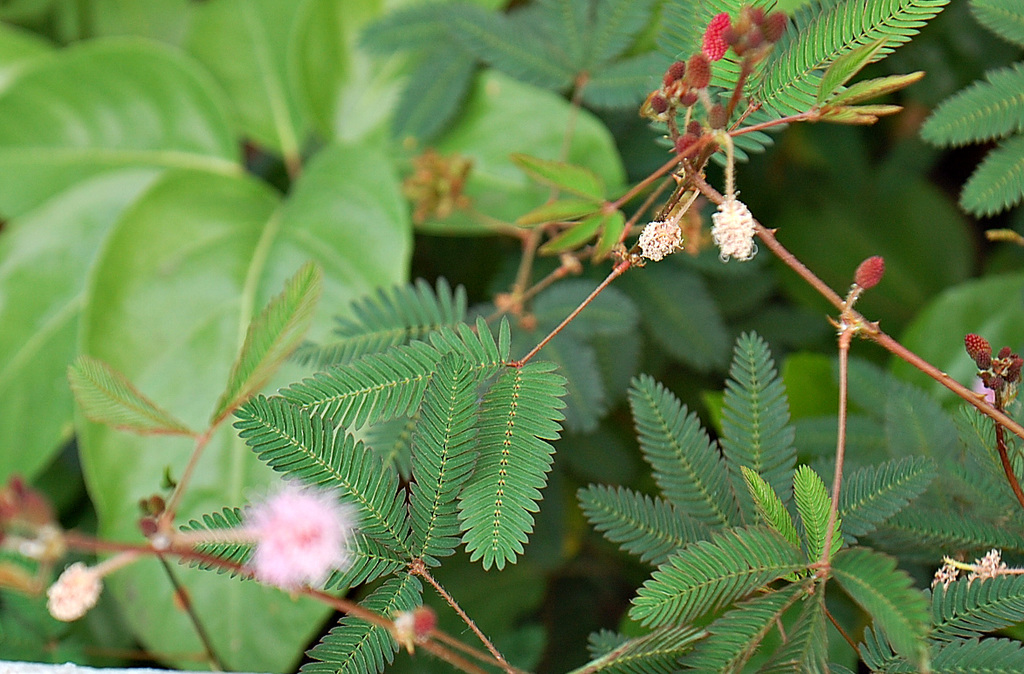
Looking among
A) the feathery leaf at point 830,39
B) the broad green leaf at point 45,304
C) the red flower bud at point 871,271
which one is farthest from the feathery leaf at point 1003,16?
the broad green leaf at point 45,304

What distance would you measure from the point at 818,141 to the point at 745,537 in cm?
114

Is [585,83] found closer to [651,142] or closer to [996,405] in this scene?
[651,142]

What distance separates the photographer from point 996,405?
1.81 feet

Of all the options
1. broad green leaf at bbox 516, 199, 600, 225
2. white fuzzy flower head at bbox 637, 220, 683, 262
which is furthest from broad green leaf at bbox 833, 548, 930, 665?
broad green leaf at bbox 516, 199, 600, 225

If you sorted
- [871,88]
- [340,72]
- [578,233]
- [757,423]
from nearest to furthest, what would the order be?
[871,88]
[757,423]
[578,233]
[340,72]

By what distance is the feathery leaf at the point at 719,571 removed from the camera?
0.50 m

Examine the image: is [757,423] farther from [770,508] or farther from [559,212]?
[559,212]

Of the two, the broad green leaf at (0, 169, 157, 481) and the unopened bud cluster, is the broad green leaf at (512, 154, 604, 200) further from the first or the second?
the broad green leaf at (0, 169, 157, 481)

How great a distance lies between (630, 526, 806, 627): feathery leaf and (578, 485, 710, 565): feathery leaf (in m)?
0.08

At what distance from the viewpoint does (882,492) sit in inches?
22.1

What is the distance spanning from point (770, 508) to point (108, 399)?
Result: 488 mm

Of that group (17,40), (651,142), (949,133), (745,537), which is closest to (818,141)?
(651,142)

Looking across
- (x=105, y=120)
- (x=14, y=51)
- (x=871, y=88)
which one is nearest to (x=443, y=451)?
(x=871, y=88)

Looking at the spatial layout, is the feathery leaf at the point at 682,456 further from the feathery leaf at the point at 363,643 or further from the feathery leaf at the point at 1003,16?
the feathery leaf at the point at 1003,16
